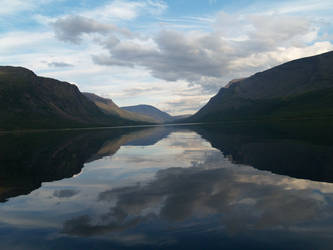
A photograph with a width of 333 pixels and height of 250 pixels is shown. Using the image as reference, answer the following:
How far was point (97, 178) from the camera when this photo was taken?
27.6 metres

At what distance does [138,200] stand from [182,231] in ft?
21.0

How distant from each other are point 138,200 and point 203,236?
7.51 m

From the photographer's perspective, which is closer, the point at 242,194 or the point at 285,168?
the point at 242,194

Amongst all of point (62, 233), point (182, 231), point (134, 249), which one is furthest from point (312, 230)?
point (62, 233)

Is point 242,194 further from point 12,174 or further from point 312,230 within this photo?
point 12,174

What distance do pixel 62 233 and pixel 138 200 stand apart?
20.7 feet

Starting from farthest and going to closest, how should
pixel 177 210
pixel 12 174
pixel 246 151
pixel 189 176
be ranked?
pixel 246 151 → pixel 12 174 → pixel 189 176 → pixel 177 210

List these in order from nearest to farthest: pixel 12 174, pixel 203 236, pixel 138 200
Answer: pixel 203 236, pixel 138 200, pixel 12 174

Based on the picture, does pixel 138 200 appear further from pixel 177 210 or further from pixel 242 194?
pixel 242 194

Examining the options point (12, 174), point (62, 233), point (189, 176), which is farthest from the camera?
point (12, 174)

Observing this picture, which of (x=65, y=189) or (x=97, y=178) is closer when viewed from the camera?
(x=65, y=189)

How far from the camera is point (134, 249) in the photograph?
11.4 meters

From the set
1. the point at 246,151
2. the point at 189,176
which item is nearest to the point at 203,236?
the point at 189,176

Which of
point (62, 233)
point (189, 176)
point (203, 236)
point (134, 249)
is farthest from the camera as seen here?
point (189, 176)
